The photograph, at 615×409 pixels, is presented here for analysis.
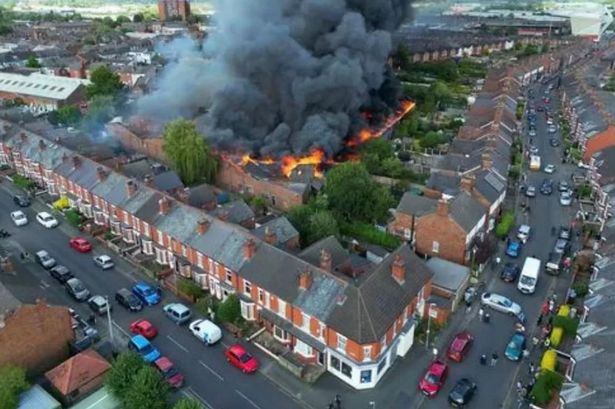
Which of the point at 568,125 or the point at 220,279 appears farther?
the point at 568,125

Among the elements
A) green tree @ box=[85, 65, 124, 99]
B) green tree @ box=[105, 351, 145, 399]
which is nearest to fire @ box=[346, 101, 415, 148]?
green tree @ box=[85, 65, 124, 99]

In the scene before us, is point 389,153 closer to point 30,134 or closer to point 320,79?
point 320,79

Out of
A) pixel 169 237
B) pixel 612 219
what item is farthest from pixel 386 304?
pixel 612 219

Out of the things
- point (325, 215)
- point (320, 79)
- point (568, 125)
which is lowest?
point (568, 125)

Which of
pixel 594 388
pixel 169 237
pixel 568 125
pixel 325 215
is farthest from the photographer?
pixel 568 125

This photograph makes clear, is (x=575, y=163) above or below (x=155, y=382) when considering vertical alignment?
below

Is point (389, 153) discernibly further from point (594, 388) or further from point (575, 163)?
point (594, 388)

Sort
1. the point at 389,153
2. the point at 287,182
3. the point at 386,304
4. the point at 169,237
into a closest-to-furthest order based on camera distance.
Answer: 1. the point at 386,304
2. the point at 169,237
3. the point at 287,182
4. the point at 389,153
